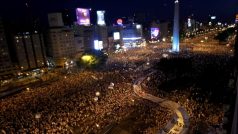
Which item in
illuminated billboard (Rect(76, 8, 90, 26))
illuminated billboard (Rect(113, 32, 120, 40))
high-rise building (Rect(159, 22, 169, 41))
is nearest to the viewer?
illuminated billboard (Rect(76, 8, 90, 26))

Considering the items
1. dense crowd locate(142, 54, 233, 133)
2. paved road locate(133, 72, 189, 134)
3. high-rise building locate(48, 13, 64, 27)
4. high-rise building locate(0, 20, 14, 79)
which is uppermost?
high-rise building locate(48, 13, 64, 27)

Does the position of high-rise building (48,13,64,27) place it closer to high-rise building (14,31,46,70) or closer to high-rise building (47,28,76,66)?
high-rise building (47,28,76,66)

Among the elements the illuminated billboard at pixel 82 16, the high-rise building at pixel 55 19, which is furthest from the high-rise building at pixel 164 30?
the high-rise building at pixel 55 19

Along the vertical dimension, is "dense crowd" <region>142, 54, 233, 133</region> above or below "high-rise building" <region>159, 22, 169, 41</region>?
below

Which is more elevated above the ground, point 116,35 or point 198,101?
point 116,35

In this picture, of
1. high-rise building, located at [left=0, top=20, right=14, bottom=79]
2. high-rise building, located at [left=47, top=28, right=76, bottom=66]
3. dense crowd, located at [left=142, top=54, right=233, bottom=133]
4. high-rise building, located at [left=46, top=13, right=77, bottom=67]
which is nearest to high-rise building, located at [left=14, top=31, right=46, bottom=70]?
high-rise building, located at [left=47, top=28, right=76, bottom=66]

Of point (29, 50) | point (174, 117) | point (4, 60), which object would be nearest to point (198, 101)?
point (174, 117)

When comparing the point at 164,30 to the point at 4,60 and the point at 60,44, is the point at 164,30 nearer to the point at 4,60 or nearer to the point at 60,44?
the point at 60,44

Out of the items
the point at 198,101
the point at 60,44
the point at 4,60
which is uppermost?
the point at 60,44

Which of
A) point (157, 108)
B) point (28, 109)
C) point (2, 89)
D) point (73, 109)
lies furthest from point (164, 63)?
point (2, 89)
